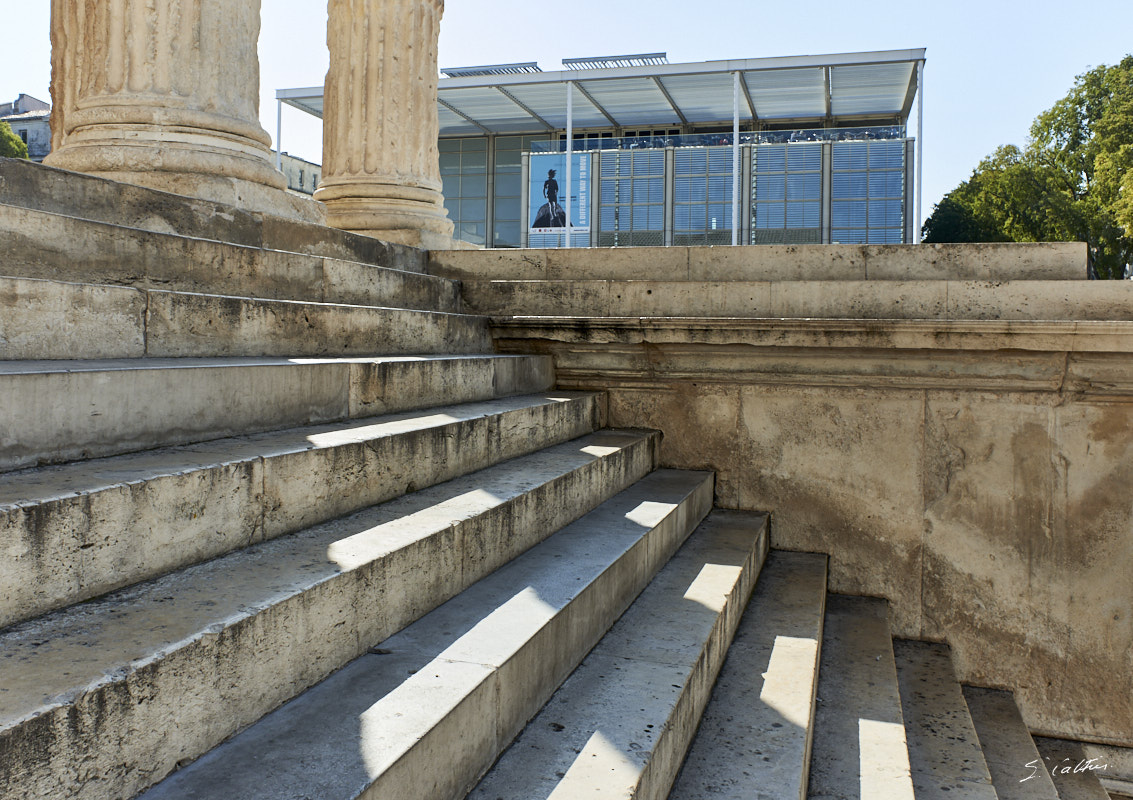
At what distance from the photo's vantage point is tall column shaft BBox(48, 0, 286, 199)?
4.71 meters

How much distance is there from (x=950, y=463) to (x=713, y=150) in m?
19.8

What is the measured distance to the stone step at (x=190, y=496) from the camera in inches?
65.0

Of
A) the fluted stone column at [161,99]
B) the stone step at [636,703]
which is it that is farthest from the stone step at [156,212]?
the stone step at [636,703]

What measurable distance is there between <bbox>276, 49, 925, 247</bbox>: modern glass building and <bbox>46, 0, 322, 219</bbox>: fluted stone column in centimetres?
1565

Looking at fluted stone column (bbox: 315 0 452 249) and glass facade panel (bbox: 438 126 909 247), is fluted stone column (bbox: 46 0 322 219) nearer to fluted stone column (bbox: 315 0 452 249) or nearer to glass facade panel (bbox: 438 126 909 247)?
fluted stone column (bbox: 315 0 452 249)

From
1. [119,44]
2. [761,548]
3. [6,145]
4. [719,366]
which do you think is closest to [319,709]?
[761,548]

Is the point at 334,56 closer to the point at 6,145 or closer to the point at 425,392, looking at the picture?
the point at 425,392

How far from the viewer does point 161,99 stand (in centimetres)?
479

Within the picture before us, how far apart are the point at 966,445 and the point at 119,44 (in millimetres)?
5223

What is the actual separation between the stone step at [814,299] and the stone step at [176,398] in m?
1.83

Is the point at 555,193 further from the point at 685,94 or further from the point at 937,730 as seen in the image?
the point at 937,730

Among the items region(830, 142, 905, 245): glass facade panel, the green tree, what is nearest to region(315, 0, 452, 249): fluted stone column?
region(830, 142, 905, 245): glass facade panel

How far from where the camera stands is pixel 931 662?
452cm

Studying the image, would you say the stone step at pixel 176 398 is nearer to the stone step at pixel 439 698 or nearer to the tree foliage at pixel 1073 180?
the stone step at pixel 439 698
